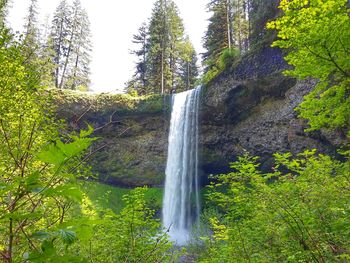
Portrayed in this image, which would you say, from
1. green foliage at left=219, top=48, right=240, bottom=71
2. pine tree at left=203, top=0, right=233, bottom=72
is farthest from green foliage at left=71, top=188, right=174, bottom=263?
pine tree at left=203, top=0, right=233, bottom=72

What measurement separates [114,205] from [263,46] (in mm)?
16804

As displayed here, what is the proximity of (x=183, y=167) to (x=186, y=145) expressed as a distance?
176 cm

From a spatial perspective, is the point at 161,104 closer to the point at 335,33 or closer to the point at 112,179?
the point at 112,179

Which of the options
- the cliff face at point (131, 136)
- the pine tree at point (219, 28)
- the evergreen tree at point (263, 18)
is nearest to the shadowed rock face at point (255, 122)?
the evergreen tree at point (263, 18)

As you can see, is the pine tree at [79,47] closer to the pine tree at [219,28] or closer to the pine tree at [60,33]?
the pine tree at [60,33]

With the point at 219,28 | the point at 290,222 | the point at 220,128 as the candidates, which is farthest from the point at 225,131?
the point at 290,222

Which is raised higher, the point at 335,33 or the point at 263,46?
the point at 263,46

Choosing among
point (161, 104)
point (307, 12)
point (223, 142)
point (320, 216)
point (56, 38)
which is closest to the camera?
point (320, 216)

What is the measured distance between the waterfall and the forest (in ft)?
0.33

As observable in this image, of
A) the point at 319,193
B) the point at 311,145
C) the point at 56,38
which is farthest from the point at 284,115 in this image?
the point at 56,38

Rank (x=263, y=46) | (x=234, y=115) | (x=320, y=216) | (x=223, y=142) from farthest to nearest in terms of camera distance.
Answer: (x=223, y=142)
(x=234, y=115)
(x=263, y=46)
(x=320, y=216)

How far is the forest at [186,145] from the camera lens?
7.03 feet

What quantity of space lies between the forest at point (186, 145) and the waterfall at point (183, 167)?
0.10m

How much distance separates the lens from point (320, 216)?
3.95m
